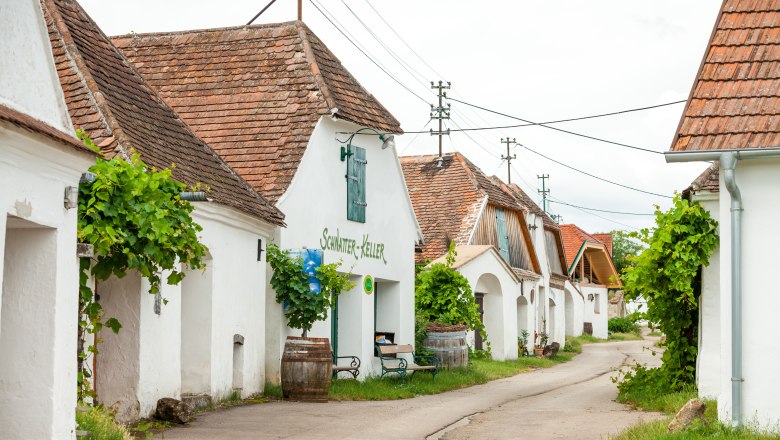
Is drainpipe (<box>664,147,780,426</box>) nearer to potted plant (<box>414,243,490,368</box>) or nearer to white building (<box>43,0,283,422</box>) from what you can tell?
white building (<box>43,0,283,422</box>)

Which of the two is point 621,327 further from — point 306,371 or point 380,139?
point 306,371

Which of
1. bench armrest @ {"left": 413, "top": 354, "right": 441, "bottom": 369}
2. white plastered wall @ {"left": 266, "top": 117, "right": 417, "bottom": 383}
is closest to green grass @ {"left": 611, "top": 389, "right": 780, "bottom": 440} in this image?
white plastered wall @ {"left": 266, "top": 117, "right": 417, "bottom": 383}

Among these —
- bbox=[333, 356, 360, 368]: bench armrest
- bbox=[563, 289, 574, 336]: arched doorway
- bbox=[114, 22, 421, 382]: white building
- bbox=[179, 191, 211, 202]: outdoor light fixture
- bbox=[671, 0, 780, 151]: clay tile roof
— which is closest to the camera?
bbox=[671, 0, 780, 151]: clay tile roof

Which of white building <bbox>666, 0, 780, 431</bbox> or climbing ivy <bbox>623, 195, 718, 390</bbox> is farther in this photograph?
climbing ivy <bbox>623, 195, 718, 390</bbox>

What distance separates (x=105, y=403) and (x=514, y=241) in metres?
26.9

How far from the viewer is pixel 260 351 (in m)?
18.8

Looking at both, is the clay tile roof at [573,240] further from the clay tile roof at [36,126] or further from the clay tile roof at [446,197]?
the clay tile roof at [36,126]

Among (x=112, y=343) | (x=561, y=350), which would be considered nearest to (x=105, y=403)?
(x=112, y=343)

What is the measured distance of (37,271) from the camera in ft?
30.9

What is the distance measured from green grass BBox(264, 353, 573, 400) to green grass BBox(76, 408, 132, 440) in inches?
295

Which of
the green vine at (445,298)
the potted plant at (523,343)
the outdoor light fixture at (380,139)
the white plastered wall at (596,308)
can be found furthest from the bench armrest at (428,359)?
the white plastered wall at (596,308)

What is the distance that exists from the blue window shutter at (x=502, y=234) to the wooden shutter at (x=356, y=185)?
1514 cm

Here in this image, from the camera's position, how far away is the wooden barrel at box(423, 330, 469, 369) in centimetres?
2541

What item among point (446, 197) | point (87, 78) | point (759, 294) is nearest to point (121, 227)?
point (87, 78)
